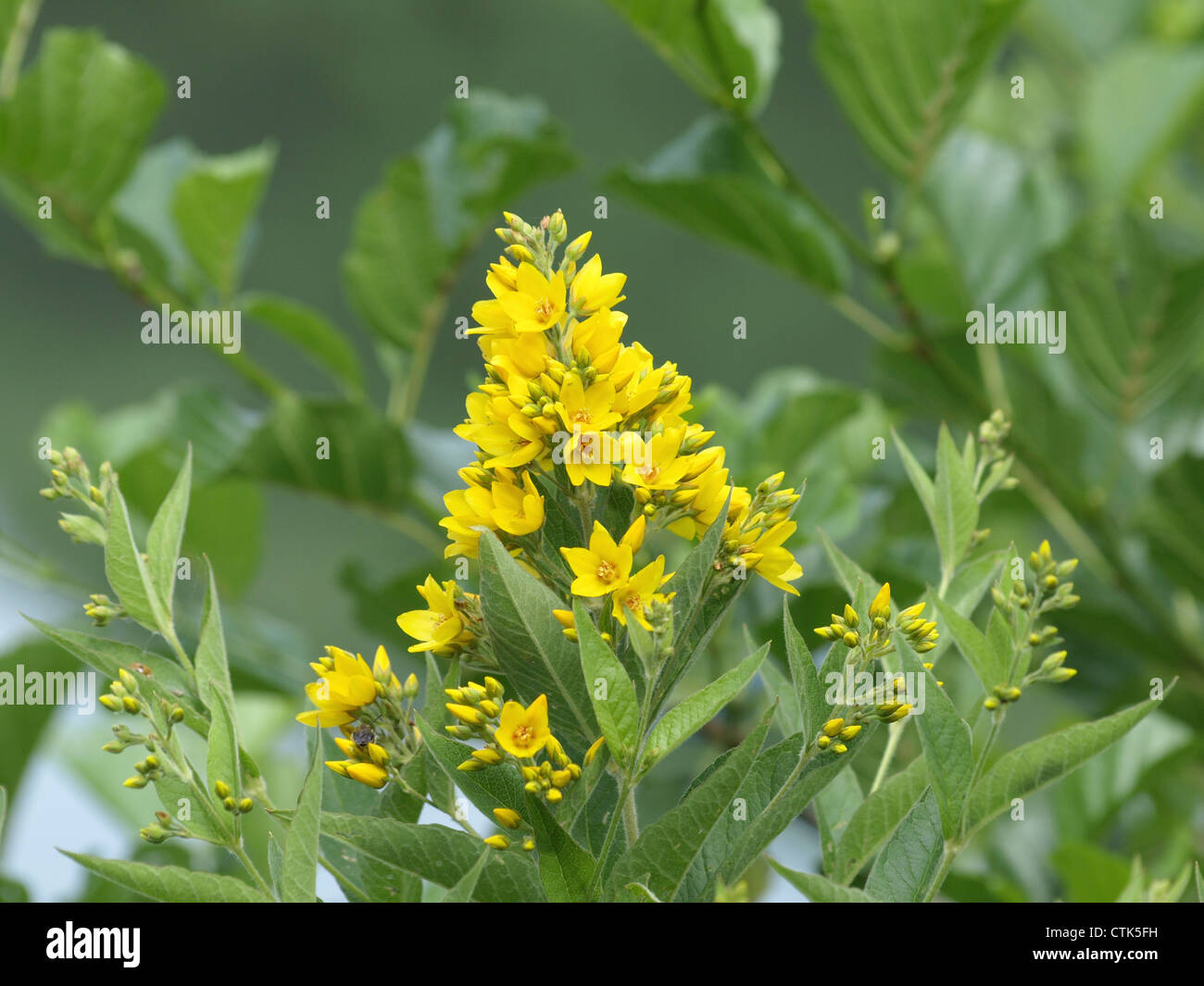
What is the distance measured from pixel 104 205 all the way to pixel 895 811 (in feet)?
2.70

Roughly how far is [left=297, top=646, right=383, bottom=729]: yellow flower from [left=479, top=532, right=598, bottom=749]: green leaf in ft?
0.14

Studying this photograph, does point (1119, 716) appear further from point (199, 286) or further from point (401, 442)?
point (199, 286)

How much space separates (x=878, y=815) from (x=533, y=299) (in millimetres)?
211

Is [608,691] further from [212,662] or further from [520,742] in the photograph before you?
[212,662]

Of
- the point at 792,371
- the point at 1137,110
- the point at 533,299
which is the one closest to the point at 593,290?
the point at 533,299

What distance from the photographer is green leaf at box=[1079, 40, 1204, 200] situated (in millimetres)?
1192

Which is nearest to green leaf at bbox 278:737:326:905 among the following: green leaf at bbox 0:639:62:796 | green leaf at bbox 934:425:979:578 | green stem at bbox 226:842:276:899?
green stem at bbox 226:842:276:899

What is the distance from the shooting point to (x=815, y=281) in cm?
94

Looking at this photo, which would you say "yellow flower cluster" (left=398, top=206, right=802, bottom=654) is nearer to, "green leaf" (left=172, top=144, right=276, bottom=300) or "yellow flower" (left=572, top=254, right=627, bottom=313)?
"yellow flower" (left=572, top=254, right=627, bottom=313)

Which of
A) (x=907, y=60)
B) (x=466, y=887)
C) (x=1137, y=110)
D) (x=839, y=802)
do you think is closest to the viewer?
(x=466, y=887)

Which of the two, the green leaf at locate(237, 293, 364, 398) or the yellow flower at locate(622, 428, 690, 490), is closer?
the yellow flower at locate(622, 428, 690, 490)

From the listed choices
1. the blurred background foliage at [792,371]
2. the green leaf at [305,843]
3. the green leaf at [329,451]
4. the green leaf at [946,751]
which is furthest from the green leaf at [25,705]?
the green leaf at [946,751]

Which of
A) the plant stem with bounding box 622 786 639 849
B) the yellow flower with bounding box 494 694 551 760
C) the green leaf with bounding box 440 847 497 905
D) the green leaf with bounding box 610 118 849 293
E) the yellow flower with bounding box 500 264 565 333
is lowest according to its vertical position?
the green leaf with bounding box 440 847 497 905

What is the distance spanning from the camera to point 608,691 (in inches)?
13.4
